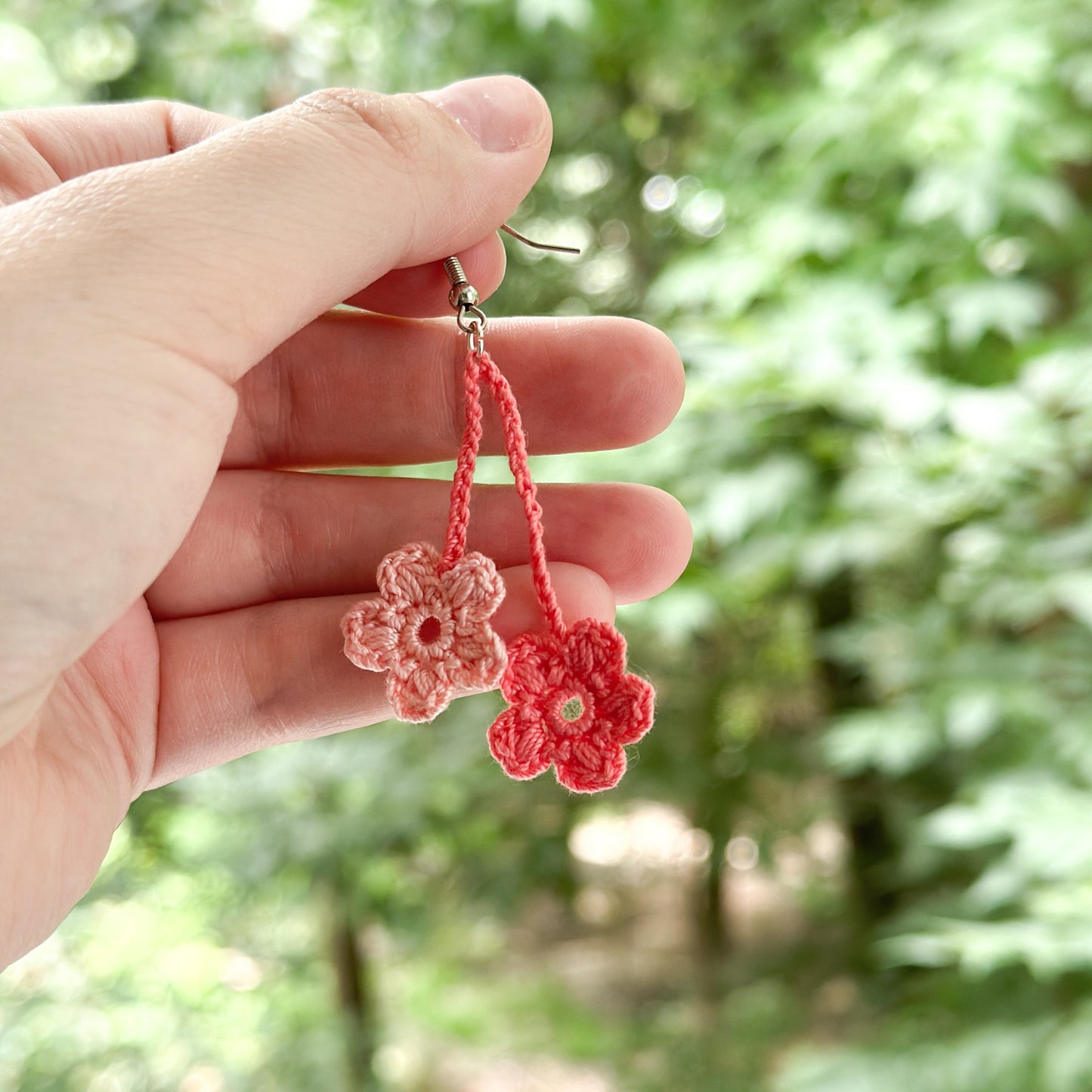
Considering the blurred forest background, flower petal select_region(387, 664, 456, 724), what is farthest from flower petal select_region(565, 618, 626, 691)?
the blurred forest background

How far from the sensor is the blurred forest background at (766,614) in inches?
59.9

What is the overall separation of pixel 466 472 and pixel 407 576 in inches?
4.3

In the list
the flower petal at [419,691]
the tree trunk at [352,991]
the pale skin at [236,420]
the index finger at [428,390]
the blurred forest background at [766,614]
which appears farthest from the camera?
the tree trunk at [352,991]

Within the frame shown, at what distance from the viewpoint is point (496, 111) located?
0.95 m

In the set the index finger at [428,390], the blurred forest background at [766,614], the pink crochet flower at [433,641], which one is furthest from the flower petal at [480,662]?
the blurred forest background at [766,614]

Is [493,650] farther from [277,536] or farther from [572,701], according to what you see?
[277,536]

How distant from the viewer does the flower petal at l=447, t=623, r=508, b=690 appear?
3.05ft

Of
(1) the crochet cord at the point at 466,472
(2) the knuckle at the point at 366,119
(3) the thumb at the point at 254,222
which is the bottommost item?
(1) the crochet cord at the point at 466,472

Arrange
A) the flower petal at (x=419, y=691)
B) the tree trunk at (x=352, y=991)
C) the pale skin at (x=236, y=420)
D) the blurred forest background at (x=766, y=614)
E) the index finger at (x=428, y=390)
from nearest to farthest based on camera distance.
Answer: the pale skin at (x=236, y=420) → the flower petal at (x=419, y=691) → the index finger at (x=428, y=390) → the blurred forest background at (x=766, y=614) → the tree trunk at (x=352, y=991)

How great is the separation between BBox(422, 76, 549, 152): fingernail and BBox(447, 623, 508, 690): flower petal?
0.44 meters

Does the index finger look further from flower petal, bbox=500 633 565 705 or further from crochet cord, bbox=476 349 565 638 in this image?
flower petal, bbox=500 633 565 705

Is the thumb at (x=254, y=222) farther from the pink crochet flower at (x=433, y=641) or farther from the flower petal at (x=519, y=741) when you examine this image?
the flower petal at (x=519, y=741)

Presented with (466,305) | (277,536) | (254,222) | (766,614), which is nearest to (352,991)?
(766,614)

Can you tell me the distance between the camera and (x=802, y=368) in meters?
1.58
